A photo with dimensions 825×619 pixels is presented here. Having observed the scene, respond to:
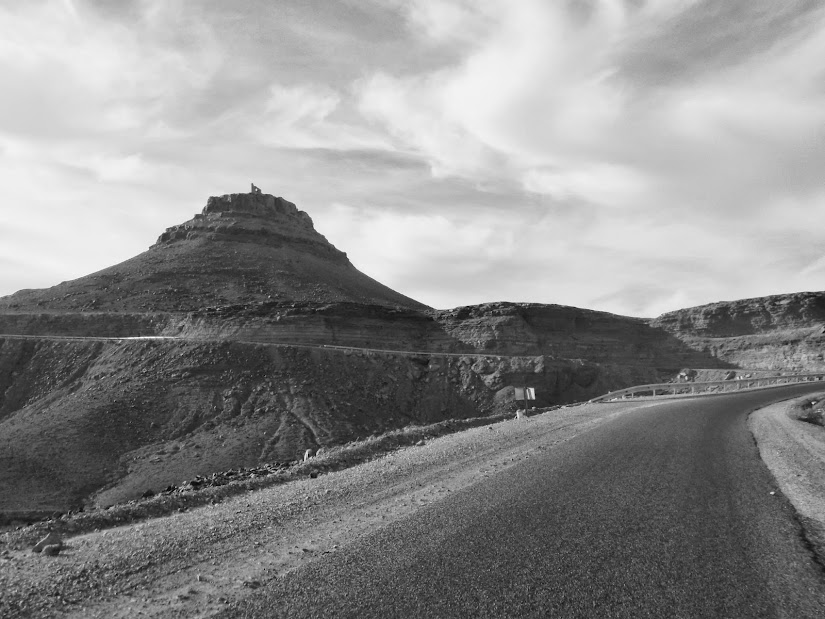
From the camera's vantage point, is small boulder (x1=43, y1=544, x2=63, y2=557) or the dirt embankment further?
the dirt embankment

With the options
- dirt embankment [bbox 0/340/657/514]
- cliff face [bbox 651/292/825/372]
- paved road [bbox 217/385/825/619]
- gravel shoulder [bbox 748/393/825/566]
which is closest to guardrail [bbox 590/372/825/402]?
dirt embankment [bbox 0/340/657/514]

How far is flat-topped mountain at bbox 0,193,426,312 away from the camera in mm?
76438

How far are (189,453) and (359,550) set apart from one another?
93.6ft

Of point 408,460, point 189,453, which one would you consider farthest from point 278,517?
point 189,453

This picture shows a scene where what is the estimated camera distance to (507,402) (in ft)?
142

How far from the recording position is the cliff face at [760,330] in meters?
60.3

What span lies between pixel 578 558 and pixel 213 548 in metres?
3.36

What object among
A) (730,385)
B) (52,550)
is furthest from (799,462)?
(730,385)

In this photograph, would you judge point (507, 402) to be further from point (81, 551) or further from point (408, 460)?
point (81, 551)

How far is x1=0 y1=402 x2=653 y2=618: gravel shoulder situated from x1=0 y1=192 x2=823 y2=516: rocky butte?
21.0 meters

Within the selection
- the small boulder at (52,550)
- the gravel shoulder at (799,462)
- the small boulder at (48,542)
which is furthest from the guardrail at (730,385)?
the small boulder at (52,550)

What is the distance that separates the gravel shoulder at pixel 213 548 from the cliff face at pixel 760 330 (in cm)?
5973

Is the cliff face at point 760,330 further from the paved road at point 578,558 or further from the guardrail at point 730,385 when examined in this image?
the paved road at point 578,558

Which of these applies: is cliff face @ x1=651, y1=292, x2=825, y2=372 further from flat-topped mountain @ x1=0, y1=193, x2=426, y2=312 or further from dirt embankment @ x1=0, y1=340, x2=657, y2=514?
flat-topped mountain @ x1=0, y1=193, x2=426, y2=312
